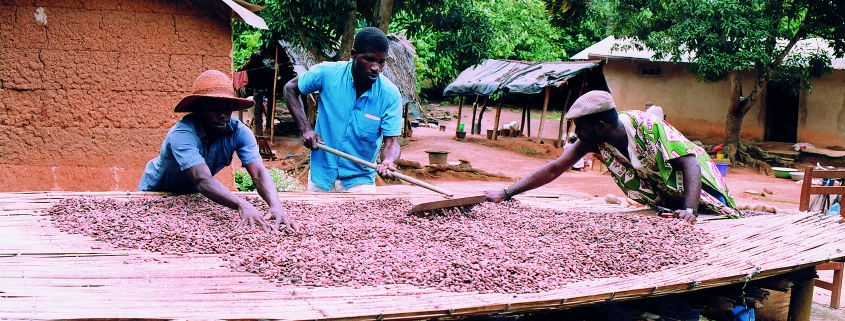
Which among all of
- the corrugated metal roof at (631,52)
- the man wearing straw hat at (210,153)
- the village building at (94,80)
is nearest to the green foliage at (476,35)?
the corrugated metal roof at (631,52)

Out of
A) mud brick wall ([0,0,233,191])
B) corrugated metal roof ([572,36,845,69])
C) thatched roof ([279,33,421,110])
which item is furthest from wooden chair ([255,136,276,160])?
corrugated metal roof ([572,36,845,69])

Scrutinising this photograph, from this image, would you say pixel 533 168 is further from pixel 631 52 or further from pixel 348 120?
pixel 348 120

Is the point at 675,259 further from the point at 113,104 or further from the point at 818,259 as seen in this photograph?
the point at 113,104

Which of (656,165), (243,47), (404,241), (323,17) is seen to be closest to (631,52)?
(243,47)

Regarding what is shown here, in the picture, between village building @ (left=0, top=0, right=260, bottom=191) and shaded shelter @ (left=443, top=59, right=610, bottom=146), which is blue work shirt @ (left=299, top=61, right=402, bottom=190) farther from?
shaded shelter @ (left=443, top=59, right=610, bottom=146)

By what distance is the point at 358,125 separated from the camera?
417cm

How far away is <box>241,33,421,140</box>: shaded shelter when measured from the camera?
1388 cm

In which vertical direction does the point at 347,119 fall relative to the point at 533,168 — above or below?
above

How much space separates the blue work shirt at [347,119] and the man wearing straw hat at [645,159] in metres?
0.74

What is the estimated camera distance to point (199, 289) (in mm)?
2133

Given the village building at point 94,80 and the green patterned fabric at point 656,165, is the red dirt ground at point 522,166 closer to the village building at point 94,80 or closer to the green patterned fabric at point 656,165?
the village building at point 94,80

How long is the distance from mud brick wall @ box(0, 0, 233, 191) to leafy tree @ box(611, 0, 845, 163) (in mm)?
10295

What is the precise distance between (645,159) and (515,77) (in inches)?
558

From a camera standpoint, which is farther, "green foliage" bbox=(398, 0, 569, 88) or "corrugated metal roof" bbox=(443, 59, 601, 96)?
"corrugated metal roof" bbox=(443, 59, 601, 96)
